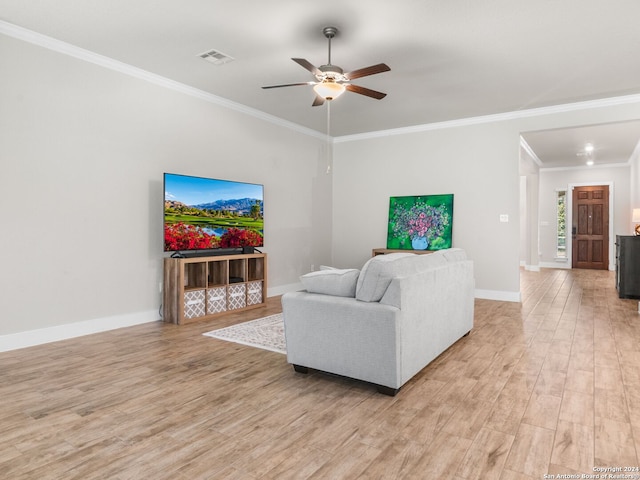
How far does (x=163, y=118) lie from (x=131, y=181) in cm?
85

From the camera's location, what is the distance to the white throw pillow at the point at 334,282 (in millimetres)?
2756

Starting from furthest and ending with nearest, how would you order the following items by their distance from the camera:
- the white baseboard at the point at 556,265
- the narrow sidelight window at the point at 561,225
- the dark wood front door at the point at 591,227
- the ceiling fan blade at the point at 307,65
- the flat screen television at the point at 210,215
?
1. the narrow sidelight window at the point at 561,225
2. the white baseboard at the point at 556,265
3. the dark wood front door at the point at 591,227
4. the flat screen television at the point at 210,215
5. the ceiling fan blade at the point at 307,65

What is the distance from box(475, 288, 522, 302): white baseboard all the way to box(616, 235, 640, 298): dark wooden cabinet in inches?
64.1

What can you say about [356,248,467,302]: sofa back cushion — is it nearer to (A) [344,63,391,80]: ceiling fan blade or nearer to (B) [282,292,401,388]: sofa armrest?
(B) [282,292,401,388]: sofa armrest

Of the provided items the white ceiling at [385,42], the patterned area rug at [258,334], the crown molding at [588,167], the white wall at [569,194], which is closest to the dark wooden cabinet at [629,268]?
the white ceiling at [385,42]

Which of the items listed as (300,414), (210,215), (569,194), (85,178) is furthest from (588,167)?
(85,178)

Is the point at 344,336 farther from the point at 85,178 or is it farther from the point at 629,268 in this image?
the point at 629,268

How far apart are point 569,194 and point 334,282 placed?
33.4 ft

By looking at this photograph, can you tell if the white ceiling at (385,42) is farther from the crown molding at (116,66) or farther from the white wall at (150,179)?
the white wall at (150,179)

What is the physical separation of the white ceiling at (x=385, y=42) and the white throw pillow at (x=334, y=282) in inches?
79.3

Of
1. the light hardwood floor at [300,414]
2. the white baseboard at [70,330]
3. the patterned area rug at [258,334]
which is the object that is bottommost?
the light hardwood floor at [300,414]

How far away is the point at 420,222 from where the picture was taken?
666cm

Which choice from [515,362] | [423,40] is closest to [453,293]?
[515,362]

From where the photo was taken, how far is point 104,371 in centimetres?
297
